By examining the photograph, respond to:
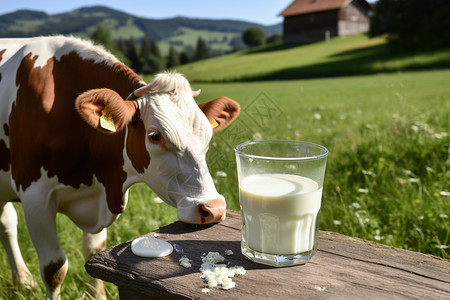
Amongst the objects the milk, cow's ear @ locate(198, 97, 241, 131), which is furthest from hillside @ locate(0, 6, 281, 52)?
the milk

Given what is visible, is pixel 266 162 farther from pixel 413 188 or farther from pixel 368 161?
pixel 368 161

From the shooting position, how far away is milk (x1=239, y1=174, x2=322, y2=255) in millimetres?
1313

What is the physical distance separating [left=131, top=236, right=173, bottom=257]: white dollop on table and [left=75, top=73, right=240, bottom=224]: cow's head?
32 centimetres

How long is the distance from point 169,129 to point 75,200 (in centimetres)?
95

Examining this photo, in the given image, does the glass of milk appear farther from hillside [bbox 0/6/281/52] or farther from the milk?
hillside [bbox 0/6/281/52]

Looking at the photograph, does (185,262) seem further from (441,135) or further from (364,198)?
(441,135)

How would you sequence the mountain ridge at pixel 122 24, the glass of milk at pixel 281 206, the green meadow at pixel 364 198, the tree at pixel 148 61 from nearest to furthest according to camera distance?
the glass of milk at pixel 281 206, the green meadow at pixel 364 198, the tree at pixel 148 61, the mountain ridge at pixel 122 24

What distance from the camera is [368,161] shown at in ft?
12.7

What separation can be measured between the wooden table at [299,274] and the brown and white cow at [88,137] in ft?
1.25

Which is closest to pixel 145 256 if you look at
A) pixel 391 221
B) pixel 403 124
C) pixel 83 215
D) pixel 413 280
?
pixel 413 280

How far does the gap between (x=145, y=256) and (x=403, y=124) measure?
4.02 metres

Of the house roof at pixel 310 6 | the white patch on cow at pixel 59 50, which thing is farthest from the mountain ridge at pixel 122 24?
the white patch on cow at pixel 59 50

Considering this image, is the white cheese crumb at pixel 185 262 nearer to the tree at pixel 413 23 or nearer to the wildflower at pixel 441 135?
the wildflower at pixel 441 135

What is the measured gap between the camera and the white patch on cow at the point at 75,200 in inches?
89.3
